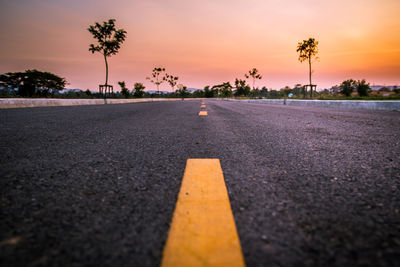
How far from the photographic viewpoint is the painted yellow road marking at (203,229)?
65 centimetres

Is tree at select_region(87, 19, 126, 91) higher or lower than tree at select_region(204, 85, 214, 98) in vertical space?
lower

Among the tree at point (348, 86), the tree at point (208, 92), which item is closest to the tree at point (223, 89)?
the tree at point (208, 92)

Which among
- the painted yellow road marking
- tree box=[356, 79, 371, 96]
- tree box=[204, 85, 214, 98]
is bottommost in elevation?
the painted yellow road marking

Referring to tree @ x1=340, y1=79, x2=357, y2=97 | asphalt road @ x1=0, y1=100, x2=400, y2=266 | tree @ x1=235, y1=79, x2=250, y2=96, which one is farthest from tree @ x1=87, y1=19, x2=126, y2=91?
tree @ x1=235, y1=79, x2=250, y2=96

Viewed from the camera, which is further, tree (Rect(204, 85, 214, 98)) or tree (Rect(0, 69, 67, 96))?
tree (Rect(204, 85, 214, 98))

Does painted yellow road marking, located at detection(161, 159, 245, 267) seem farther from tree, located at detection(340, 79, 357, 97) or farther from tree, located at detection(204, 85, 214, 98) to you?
tree, located at detection(204, 85, 214, 98)

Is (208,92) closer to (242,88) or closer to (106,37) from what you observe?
(242,88)

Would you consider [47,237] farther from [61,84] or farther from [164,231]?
[61,84]

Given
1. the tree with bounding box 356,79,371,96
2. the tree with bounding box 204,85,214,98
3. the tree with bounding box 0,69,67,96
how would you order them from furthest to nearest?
the tree with bounding box 204,85,214,98, the tree with bounding box 0,69,67,96, the tree with bounding box 356,79,371,96

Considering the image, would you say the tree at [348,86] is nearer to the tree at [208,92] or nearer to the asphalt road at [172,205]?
the asphalt road at [172,205]

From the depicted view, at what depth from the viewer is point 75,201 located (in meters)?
1.04

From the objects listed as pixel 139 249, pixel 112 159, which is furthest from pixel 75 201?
pixel 112 159

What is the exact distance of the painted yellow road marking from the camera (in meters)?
0.65

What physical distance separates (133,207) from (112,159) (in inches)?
34.4
